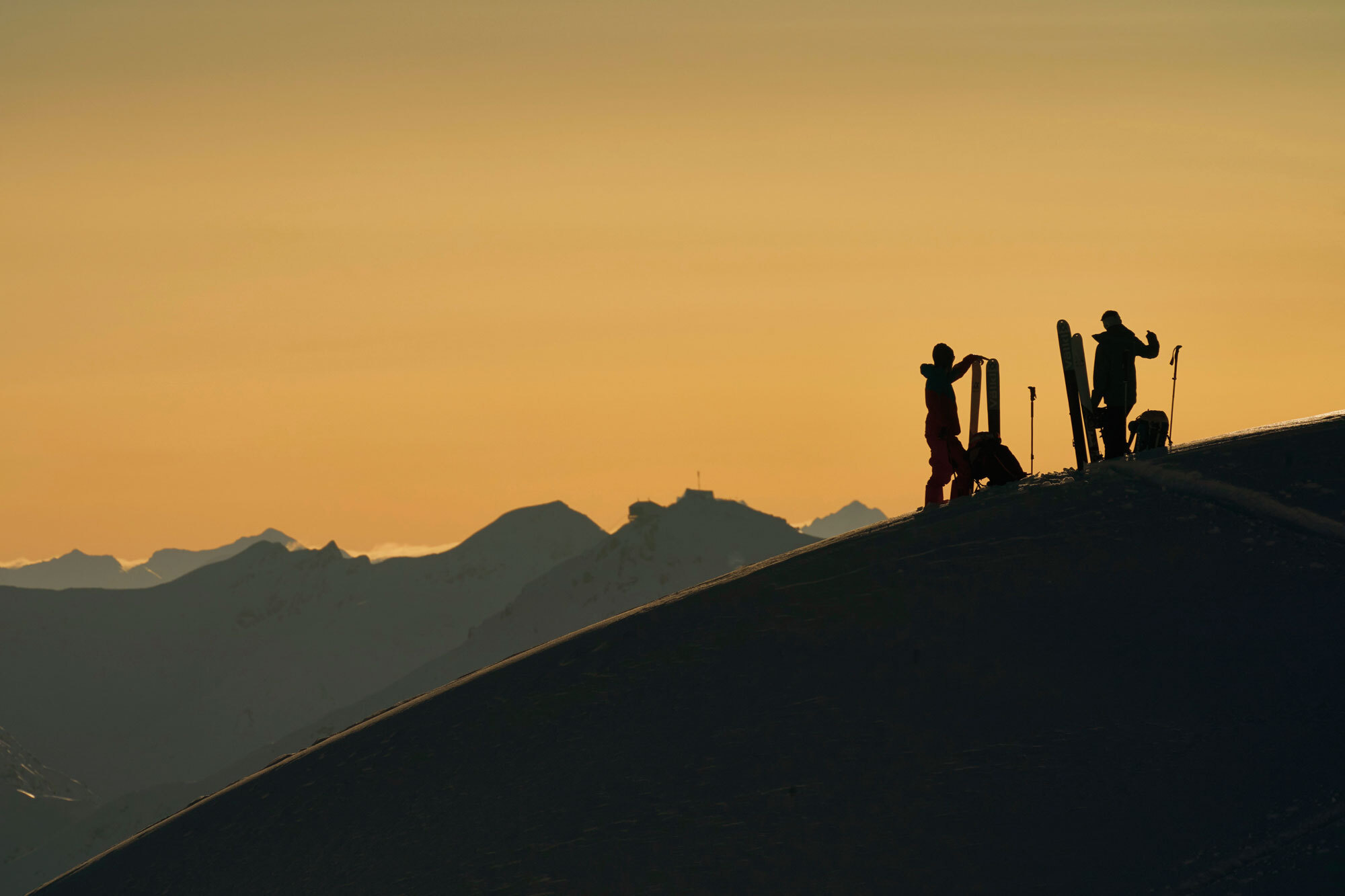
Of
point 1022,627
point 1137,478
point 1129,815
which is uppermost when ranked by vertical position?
point 1137,478

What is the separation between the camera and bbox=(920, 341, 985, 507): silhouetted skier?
19.5 metres

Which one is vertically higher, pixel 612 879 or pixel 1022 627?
pixel 1022 627

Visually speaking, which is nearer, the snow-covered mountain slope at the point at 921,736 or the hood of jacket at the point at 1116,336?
the snow-covered mountain slope at the point at 921,736

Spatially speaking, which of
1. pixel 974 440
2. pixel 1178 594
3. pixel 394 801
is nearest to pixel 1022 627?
pixel 1178 594

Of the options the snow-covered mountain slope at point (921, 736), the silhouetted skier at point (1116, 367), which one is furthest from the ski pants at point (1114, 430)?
the snow-covered mountain slope at point (921, 736)

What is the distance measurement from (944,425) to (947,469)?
0.81 meters

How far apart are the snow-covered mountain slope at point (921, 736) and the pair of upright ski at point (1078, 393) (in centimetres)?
113

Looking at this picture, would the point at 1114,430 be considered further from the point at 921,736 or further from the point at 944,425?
the point at 921,736

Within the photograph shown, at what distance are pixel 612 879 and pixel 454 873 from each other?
6.59ft

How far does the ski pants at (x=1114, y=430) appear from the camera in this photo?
63.0 ft

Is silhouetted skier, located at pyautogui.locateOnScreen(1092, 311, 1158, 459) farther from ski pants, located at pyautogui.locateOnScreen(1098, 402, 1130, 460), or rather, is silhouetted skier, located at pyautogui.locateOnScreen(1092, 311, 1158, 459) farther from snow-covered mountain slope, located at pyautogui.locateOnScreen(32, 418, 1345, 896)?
snow-covered mountain slope, located at pyautogui.locateOnScreen(32, 418, 1345, 896)

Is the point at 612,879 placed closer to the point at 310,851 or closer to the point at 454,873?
the point at 454,873

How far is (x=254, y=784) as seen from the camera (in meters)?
20.0

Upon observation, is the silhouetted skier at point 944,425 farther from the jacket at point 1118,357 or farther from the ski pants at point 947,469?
the jacket at point 1118,357
